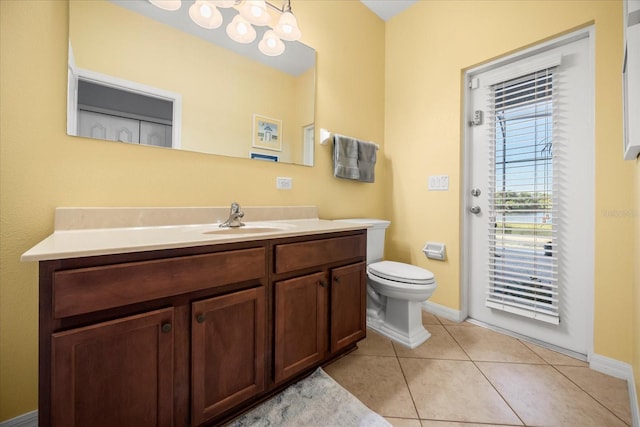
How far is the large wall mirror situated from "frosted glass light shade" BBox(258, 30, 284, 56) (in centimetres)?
4

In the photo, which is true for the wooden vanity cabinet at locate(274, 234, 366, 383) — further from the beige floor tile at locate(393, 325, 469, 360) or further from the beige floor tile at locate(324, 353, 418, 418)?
the beige floor tile at locate(393, 325, 469, 360)

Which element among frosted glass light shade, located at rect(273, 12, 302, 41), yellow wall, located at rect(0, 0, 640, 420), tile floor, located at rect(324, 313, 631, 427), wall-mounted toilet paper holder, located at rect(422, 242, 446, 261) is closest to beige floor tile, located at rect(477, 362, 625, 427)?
tile floor, located at rect(324, 313, 631, 427)

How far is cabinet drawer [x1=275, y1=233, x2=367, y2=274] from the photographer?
1.15 m

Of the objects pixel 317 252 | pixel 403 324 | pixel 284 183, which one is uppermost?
pixel 284 183

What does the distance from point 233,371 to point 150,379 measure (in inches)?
11.3

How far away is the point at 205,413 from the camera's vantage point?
93cm

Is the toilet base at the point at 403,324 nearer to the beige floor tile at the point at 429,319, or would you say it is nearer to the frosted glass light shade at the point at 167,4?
the beige floor tile at the point at 429,319

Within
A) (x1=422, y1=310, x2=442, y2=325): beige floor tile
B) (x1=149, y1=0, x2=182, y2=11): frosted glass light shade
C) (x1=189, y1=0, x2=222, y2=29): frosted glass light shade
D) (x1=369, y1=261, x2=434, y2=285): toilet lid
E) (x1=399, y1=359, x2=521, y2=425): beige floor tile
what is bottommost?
(x1=399, y1=359, x2=521, y2=425): beige floor tile

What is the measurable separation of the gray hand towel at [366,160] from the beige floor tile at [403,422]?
1.60 meters

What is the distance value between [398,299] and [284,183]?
3.68 feet

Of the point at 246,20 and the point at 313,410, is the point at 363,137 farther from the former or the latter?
the point at 313,410

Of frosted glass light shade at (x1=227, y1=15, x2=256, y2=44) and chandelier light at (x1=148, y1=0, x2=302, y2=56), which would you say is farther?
frosted glass light shade at (x1=227, y1=15, x2=256, y2=44)

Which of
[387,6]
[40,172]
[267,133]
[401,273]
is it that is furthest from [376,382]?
[387,6]

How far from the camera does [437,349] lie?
1.64 m
